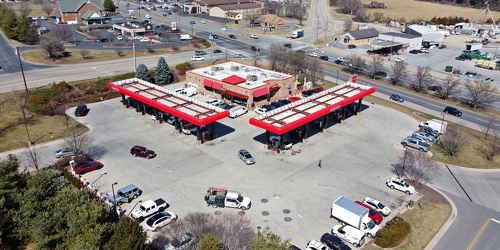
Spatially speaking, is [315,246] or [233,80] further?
[233,80]

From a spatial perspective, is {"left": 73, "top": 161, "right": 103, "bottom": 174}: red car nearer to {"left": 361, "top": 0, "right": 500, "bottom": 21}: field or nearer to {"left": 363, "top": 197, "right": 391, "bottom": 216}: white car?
{"left": 363, "top": 197, "right": 391, "bottom": 216}: white car

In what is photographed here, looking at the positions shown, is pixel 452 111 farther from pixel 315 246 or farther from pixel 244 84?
pixel 315 246

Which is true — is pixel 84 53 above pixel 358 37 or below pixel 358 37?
below

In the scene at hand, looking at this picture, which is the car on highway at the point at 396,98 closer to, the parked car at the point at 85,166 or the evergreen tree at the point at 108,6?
the parked car at the point at 85,166

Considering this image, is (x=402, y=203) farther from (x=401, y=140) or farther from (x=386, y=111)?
(x=386, y=111)

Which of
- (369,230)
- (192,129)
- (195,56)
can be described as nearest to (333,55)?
(195,56)

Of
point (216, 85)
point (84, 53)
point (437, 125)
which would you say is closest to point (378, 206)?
point (437, 125)

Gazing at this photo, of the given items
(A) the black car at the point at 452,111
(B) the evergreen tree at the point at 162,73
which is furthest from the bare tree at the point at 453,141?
(B) the evergreen tree at the point at 162,73

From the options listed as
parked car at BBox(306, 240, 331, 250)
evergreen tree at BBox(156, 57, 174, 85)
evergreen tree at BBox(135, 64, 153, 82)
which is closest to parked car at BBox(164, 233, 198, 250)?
parked car at BBox(306, 240, 331, 250)
